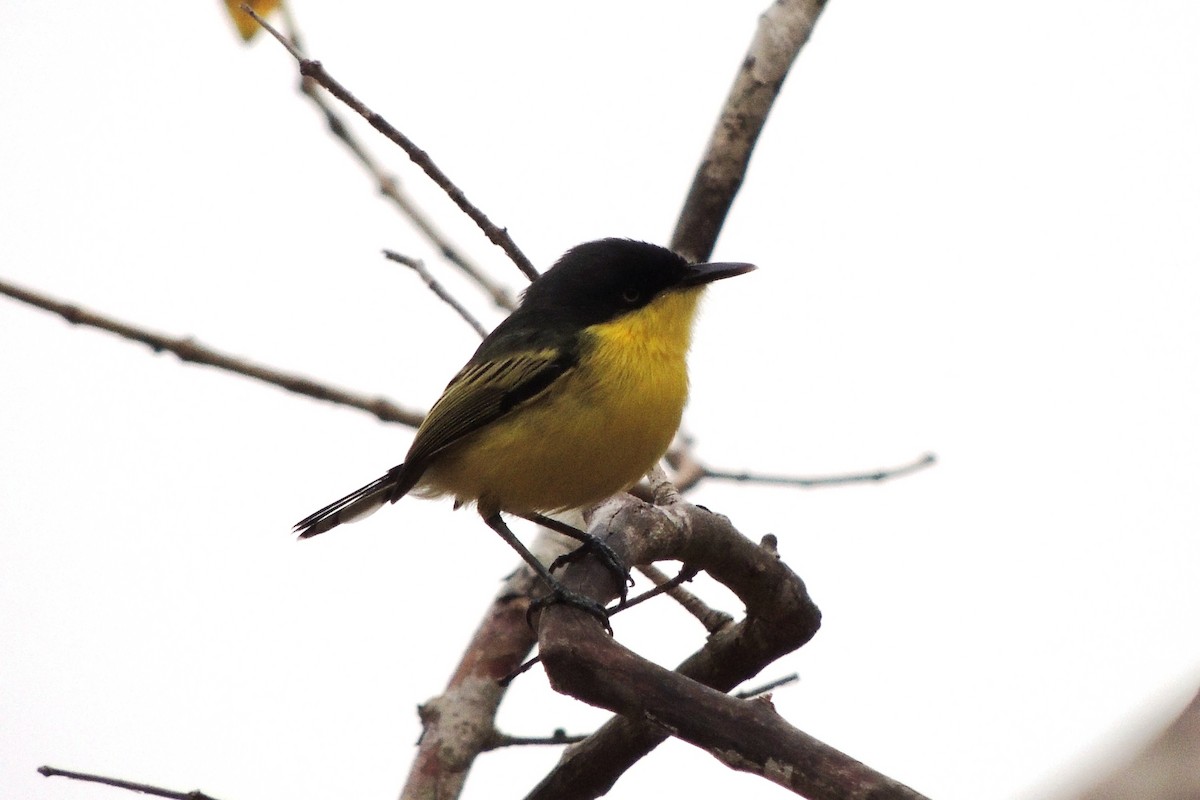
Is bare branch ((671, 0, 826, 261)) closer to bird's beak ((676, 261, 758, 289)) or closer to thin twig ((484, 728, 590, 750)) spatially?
bird's beak ((676, 261, 758, 289))


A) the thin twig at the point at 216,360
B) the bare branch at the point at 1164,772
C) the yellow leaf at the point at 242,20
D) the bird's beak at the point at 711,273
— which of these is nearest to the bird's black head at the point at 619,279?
the bird's beak at the point at 711,273

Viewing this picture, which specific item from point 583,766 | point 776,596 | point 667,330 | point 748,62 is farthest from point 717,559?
point 748,62

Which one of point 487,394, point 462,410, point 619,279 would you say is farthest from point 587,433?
point 619,279

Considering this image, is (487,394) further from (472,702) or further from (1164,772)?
(1164,772)

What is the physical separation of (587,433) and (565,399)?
0.62 feet

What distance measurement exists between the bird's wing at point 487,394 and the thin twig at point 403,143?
14.1 inches

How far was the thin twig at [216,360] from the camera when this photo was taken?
3.73 meters

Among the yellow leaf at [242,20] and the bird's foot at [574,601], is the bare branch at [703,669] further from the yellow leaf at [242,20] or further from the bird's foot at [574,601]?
the yellow leaf at [242,20]

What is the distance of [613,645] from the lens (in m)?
2.47

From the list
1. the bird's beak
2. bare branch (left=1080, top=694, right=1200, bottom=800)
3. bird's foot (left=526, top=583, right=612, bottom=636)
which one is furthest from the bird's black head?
bare branch (left=1080, top=694, right=1200, bottom=800)

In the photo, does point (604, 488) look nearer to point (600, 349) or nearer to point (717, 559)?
point (600, 349)

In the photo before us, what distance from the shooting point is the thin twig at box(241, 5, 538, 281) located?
317 centimetres

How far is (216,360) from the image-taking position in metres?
4.14

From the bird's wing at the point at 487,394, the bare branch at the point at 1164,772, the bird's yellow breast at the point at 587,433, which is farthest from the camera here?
the bird's wing at the point at 487,394
